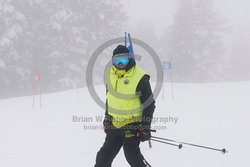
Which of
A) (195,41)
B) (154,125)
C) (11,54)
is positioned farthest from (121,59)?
(195,41)

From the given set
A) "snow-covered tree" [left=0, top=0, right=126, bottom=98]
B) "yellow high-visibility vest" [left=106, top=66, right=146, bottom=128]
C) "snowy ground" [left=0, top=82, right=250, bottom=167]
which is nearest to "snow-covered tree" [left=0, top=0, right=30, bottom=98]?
"snow-covered tree" [left=0, top=0, right=126, bottom=98]

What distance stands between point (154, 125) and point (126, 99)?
5221 mm

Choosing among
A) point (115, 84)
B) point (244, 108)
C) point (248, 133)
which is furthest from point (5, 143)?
point (244, 108)

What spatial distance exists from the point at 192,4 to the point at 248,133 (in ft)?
118

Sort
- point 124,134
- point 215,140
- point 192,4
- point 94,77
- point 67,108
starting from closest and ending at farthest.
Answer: point 124,134
point 215,140
point 67,108
point 94,77
point 192,4

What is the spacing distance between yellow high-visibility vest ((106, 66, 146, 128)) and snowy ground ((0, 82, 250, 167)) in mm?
2069

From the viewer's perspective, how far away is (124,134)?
502cm

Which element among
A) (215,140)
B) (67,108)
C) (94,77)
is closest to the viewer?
(215,140)

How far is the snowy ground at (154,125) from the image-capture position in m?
7.15

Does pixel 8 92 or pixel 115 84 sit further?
pixel 8 92

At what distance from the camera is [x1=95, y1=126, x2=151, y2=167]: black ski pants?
16.3ft

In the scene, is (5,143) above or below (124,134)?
below

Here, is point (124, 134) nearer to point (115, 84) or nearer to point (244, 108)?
point (115, 84)

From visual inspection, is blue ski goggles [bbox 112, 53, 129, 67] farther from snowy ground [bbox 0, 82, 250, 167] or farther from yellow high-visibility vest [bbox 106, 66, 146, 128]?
snowy ground [bbox 0, 82, 250, 167]
